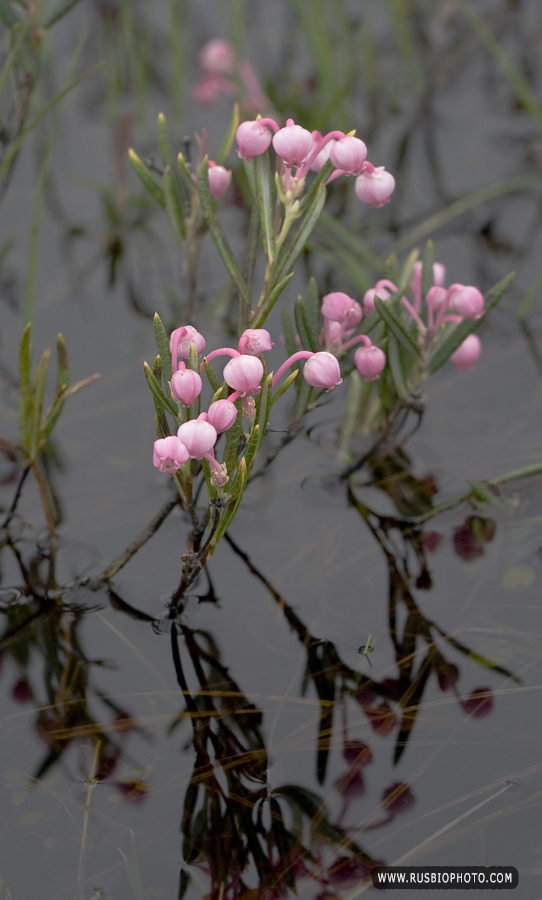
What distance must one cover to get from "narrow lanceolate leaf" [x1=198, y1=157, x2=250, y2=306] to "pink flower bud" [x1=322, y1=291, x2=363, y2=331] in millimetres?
140

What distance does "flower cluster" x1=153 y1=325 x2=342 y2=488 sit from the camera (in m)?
1.00

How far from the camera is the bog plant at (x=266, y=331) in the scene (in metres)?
1.06

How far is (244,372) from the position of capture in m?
1.02

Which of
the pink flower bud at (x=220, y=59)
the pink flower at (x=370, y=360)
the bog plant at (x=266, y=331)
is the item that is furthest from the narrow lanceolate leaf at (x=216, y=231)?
the pink flower bud at (x=220, y=59)

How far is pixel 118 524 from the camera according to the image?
1.62 metres

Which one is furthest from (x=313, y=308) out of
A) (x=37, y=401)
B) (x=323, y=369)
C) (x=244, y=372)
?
(x=37, y=401)

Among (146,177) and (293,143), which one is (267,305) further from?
(146,177)

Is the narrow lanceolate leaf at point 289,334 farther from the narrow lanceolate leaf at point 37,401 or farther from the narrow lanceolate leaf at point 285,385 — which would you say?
the narrow lanceolate leaf at point 37,401

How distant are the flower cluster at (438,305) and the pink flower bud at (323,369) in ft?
0.83

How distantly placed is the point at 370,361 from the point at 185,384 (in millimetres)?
443

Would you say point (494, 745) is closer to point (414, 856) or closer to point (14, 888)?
point (414, 856)

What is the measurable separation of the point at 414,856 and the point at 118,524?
0.87 m

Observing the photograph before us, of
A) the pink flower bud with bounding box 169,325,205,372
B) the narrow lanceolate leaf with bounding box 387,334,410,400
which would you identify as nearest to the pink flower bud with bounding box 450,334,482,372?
the narrow lanceolate leaf with bounding box 387,334,410,400

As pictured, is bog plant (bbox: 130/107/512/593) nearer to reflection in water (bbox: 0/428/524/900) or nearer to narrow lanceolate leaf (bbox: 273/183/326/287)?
narrow lanceolate leaf (bbox: 273/183/326/287)
